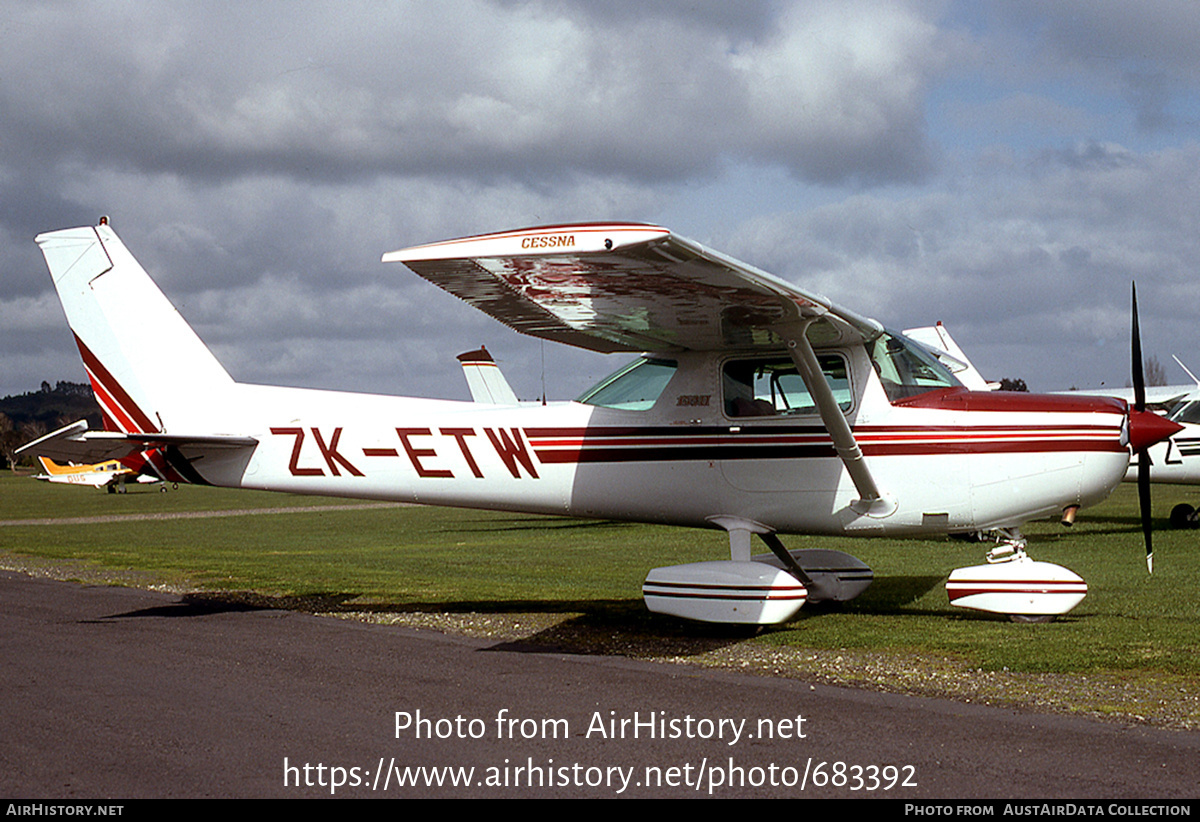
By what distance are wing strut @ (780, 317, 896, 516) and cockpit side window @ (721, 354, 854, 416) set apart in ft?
0.90

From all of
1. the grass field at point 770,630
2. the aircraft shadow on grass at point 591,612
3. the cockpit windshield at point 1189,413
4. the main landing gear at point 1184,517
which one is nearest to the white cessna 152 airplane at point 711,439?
the aircraft shadow on grass at point 591,612

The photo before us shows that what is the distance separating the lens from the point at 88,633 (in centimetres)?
979

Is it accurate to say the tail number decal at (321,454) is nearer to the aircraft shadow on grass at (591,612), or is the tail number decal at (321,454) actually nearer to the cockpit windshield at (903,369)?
the aircraft shadow on grass at (591,612)

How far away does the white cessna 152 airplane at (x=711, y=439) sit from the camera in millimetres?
8781

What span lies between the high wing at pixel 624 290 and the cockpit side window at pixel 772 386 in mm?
229

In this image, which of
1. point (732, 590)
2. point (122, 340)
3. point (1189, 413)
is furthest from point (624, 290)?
point (1189, 413)

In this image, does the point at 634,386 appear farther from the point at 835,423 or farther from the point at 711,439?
the point at 835,423

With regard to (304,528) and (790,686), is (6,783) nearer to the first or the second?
(790,686)

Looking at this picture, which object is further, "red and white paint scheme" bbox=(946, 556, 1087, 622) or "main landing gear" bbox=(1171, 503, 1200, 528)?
"main landing gear" bbox=(1171, 503, 1200, 528)

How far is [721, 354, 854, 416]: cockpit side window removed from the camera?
9.52m

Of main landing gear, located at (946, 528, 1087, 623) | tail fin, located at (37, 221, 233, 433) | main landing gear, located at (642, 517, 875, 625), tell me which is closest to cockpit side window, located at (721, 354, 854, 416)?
main landing gear, located at (642, 517, 875, 625)

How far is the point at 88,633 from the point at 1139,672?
8.81 metres

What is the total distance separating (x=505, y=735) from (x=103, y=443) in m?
6.57

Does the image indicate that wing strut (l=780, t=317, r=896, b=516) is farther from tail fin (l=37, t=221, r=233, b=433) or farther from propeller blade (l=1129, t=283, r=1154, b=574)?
tail fin (l=37, t=221, r=233, b=433)
